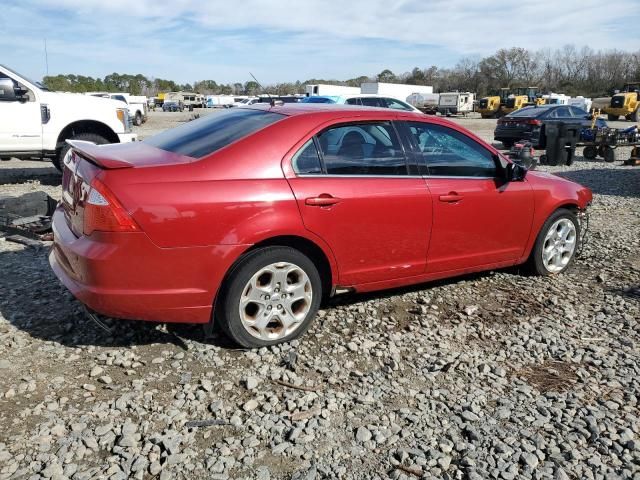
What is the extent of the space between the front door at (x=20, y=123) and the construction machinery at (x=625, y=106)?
39.3 metres

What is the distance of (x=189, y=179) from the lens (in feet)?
11.1

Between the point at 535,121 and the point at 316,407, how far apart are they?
16.0m

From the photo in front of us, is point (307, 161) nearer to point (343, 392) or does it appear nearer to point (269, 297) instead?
point (269, 297)

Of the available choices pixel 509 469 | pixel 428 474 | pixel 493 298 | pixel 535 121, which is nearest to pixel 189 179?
pixel 428 474

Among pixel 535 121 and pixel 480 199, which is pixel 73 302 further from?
pixel 535 121

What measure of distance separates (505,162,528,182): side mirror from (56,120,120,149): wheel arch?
7.34m

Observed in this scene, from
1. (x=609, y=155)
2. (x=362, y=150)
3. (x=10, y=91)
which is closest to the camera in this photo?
(x=362, y=150)

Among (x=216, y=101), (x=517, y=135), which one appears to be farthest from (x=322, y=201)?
(x=216, y=101)

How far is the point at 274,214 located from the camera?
353 centimetres

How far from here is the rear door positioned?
376cm

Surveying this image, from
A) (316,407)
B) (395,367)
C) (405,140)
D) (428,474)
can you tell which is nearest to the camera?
(428,474)

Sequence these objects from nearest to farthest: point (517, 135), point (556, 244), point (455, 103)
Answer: point (556, 244)
point (517, 135)
point (455, 103)

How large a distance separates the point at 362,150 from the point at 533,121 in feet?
48.0

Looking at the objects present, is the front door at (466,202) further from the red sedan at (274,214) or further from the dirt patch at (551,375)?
the dirt patch at (551,375)
